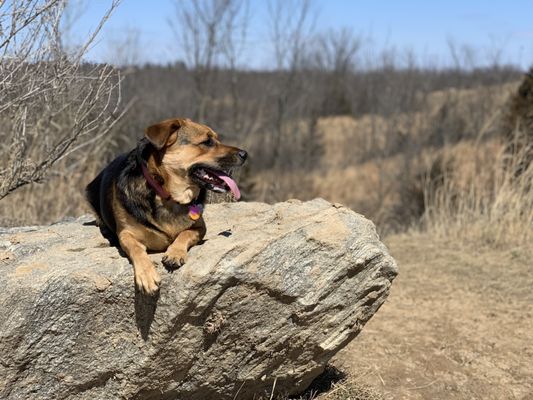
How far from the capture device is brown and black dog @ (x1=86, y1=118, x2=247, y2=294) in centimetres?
400

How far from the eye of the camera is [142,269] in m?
3.55

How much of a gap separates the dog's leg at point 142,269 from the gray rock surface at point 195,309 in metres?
0.09

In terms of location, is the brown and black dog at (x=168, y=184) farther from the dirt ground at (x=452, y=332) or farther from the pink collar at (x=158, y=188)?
the dirt ground at (x=452, y=332)

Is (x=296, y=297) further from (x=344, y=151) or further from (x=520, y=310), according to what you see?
(x=344, y=151)

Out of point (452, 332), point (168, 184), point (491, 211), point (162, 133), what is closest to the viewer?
point (162, 133)

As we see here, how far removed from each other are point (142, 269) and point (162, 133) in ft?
3.01

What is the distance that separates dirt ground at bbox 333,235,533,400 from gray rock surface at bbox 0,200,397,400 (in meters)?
1.38

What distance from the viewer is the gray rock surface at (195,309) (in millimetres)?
3576

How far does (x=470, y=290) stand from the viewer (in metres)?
7.87

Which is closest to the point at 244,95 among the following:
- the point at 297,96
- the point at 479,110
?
the point at 297,96

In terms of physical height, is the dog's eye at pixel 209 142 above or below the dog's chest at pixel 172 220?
above

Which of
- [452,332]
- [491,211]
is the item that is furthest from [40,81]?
[491,211]

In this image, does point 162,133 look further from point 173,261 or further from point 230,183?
point 173,261

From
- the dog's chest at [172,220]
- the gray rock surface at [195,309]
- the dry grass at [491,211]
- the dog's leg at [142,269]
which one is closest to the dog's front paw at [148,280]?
the dog's leg at [142,269]
